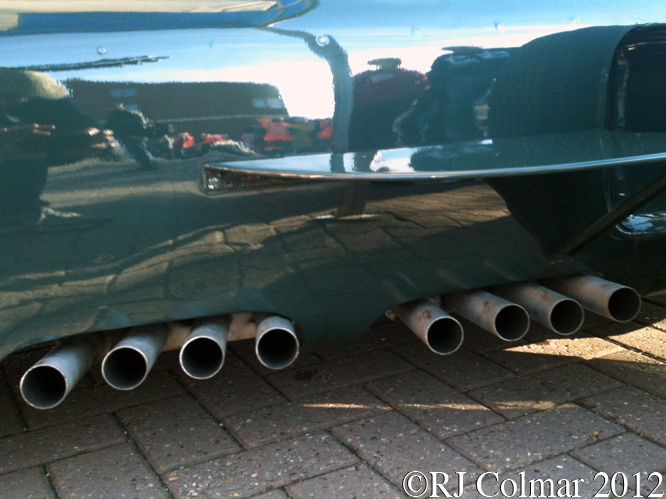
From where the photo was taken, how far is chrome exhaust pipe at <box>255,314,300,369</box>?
1851 mm

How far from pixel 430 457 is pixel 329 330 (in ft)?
1.44

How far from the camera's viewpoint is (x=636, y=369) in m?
2.45

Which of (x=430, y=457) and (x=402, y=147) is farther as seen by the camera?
(x=430, y=457)

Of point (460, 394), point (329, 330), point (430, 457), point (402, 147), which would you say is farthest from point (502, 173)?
point (460, 394)

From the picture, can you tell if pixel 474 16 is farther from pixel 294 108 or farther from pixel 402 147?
pixel 294 108

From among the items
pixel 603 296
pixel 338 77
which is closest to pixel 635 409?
pixel 603 296

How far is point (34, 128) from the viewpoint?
158 cm

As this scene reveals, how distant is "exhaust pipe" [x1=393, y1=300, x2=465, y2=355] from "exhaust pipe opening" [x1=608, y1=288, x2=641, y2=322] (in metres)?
0.47

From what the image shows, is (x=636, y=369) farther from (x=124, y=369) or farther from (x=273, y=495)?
(x=124, y=369)

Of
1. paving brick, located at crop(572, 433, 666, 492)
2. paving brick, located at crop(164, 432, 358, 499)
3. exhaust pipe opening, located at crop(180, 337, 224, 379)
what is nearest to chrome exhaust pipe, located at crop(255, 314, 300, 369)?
exhaust pipe opening, located at crop(180, 337, 224, 379)

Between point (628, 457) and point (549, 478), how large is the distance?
0.81ft

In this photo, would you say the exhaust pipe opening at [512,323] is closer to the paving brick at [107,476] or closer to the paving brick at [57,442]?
the paving brick at [107,476]

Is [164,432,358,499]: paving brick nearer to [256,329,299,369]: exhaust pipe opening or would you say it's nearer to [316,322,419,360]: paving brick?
[256,329,299,369]: exhaust pipe opening

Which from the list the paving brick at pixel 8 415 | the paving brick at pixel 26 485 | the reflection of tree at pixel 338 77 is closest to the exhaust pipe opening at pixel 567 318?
the reflection of tree at pixel 338 77
